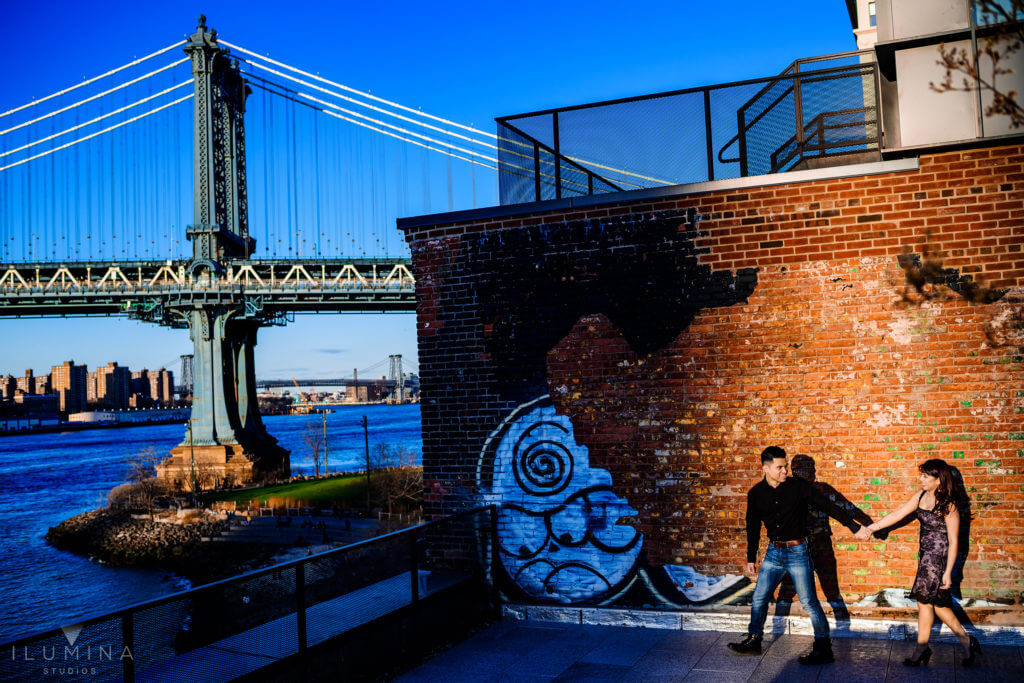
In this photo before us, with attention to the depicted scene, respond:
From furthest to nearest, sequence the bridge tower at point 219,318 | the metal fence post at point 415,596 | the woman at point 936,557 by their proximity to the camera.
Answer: the bridge tower at point 219,318
the metal fence post at point 415,596
the woman at point 936,557

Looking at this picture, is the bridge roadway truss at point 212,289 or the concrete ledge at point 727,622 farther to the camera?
the bridge roadway truss at point 212,289

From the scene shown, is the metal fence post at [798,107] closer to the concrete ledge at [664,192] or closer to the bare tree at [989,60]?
the concrete ledge at [664,192]

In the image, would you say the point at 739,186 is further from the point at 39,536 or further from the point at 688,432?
the point at 39,536

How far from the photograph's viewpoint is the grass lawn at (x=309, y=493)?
59.0 meters

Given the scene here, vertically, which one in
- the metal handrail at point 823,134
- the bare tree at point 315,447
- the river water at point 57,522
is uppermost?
the metal handrail at point 823,134

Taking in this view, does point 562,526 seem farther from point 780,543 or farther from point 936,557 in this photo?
point 936,557

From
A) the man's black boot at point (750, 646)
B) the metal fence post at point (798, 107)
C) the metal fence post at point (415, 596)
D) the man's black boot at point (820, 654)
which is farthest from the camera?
the metal fence post at point (798, 107)

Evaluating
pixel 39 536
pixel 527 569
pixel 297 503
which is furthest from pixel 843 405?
pixel 39 536

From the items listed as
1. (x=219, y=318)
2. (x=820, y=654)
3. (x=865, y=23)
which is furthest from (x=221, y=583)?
(x=219, y=318)

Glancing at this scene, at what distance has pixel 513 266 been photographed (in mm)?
8195

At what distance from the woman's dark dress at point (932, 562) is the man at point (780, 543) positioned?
2.49 feet

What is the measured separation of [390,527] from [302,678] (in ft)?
147

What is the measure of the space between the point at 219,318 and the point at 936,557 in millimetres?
59565

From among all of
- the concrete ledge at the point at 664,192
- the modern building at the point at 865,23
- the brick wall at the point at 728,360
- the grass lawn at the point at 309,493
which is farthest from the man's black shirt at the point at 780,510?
the grass lawn at the point at 309,493
